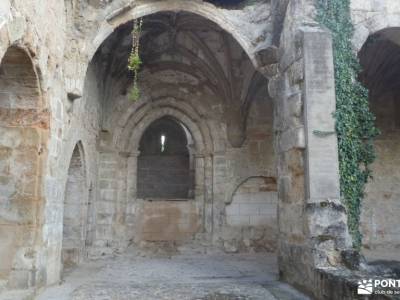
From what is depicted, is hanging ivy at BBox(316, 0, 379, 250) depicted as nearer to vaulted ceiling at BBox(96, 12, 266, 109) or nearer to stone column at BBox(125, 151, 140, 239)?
vaulted ceiling at BBox(96, 12, 266, 109)

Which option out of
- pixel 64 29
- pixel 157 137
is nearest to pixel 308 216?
pixel 64 29

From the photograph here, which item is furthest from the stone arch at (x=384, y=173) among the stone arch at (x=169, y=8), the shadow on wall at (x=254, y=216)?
the stone arch at (x=169, y=8)

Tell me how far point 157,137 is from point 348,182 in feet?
37.7

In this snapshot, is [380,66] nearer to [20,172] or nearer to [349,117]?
[349,117]

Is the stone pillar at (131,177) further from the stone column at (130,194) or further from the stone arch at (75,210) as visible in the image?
the stone arch at (75,210)

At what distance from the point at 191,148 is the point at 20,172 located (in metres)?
6.80

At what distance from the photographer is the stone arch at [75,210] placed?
7.10 m

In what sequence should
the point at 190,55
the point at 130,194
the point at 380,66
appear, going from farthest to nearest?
1. the point at 130,194
2. the point at 190,55
3. the point at 380,66

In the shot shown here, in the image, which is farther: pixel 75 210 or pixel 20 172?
pixel 75 210

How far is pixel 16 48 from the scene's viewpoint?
413 cm

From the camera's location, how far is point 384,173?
9.47 m

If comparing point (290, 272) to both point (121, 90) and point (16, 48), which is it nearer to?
point (16, 48)

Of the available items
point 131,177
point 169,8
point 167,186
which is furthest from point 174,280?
point 167,186

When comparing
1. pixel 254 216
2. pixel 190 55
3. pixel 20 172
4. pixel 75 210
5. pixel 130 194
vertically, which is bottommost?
pixel 254 216
